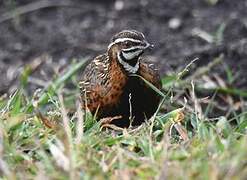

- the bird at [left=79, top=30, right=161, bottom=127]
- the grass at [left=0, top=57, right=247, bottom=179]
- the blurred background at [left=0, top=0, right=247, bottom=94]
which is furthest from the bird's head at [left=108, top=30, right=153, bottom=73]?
the blurred background at [left=0, top=0, right=247, bottom=94]

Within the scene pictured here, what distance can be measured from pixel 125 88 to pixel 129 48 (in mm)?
271

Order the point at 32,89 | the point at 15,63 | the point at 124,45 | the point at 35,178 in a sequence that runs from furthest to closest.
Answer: the point at 15,63 → the point at 32,89 → the point at 124,45 → the point at 35,178

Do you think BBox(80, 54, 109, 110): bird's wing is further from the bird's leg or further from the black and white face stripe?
the bird's leg

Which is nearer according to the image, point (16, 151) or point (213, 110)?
point (16, 151)

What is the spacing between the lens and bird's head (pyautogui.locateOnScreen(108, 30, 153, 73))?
5.56 meters

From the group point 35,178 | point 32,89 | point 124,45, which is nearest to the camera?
point 35,178

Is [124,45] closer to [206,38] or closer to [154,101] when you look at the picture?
[154,101]

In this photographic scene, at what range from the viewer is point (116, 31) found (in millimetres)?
8477

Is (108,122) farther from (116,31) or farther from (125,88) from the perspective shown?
(116,31)

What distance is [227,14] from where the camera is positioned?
8.43m

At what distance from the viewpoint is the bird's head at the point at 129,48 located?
5.56 meters

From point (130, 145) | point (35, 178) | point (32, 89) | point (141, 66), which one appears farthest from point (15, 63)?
point (35, 178)

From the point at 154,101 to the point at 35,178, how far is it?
174cm

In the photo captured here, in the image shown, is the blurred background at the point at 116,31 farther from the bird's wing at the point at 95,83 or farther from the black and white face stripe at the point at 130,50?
the black and white face stripe at the point at 130,50
